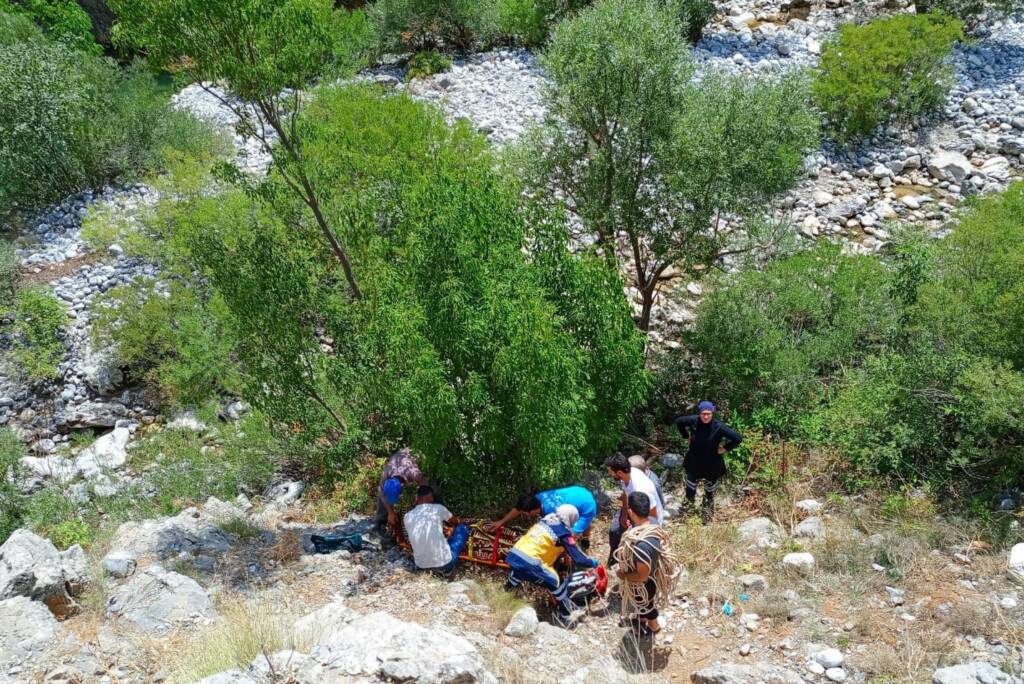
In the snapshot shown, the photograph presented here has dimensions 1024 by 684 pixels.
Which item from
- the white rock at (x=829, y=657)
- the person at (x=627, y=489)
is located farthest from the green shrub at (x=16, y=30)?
the white rock at (x=829, y=657)

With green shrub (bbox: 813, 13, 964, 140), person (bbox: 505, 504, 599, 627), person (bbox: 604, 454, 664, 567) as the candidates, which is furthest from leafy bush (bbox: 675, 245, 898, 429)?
green shrub (bbox: 813, 13, 964, 140)

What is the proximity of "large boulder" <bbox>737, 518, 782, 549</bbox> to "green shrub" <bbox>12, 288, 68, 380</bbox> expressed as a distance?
11.8m

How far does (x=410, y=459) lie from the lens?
8.17 metres

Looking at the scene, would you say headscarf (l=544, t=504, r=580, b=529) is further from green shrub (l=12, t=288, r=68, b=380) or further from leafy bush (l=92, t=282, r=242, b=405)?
green shrub (l=12, t=288, r=68, b=380)

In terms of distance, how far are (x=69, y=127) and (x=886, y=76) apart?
17110 millimetres

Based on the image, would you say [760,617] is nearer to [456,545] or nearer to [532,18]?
[456,545]

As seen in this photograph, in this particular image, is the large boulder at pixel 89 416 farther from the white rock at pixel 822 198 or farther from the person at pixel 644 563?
the white rock at pixel 822 198

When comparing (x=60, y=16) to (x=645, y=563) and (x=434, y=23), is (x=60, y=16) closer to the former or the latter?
(x=434, y=23)

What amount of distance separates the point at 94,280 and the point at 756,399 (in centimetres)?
1221

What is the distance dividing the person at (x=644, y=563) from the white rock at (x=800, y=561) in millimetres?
1416

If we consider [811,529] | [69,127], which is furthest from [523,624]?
[69,127]

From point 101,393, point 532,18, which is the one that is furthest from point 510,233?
point 532,18

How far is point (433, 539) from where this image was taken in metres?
7.28

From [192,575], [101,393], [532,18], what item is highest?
[532,18]
